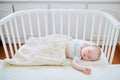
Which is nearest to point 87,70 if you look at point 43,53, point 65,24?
point 43,53

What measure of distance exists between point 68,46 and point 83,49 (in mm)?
131

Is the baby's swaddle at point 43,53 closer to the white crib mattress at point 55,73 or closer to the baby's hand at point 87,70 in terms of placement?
the white crib mattress at point 55,73

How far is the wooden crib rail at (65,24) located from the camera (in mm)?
1168

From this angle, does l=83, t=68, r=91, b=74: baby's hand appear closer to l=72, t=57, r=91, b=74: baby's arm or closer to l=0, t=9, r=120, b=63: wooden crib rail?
l=72, t=57, r=91, b=74: baby's arm

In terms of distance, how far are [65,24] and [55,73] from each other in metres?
1.06

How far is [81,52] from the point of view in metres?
1.03

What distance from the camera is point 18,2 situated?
1779 mm

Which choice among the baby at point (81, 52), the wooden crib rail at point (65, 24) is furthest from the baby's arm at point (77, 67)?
the wooden crib rail at point (65, 24)

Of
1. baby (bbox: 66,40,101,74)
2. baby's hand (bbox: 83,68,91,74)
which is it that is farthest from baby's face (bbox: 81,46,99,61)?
baby's hand (bbox: 83,68,91,74)

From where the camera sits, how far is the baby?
38.3 inches

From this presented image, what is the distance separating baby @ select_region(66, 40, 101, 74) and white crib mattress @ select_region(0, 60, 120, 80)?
0.04m

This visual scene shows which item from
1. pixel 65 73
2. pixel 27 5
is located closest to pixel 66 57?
pixel 65 73

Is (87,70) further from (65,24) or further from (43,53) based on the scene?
(65,24)

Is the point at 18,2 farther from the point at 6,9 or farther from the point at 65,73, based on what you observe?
the point at 65,73
